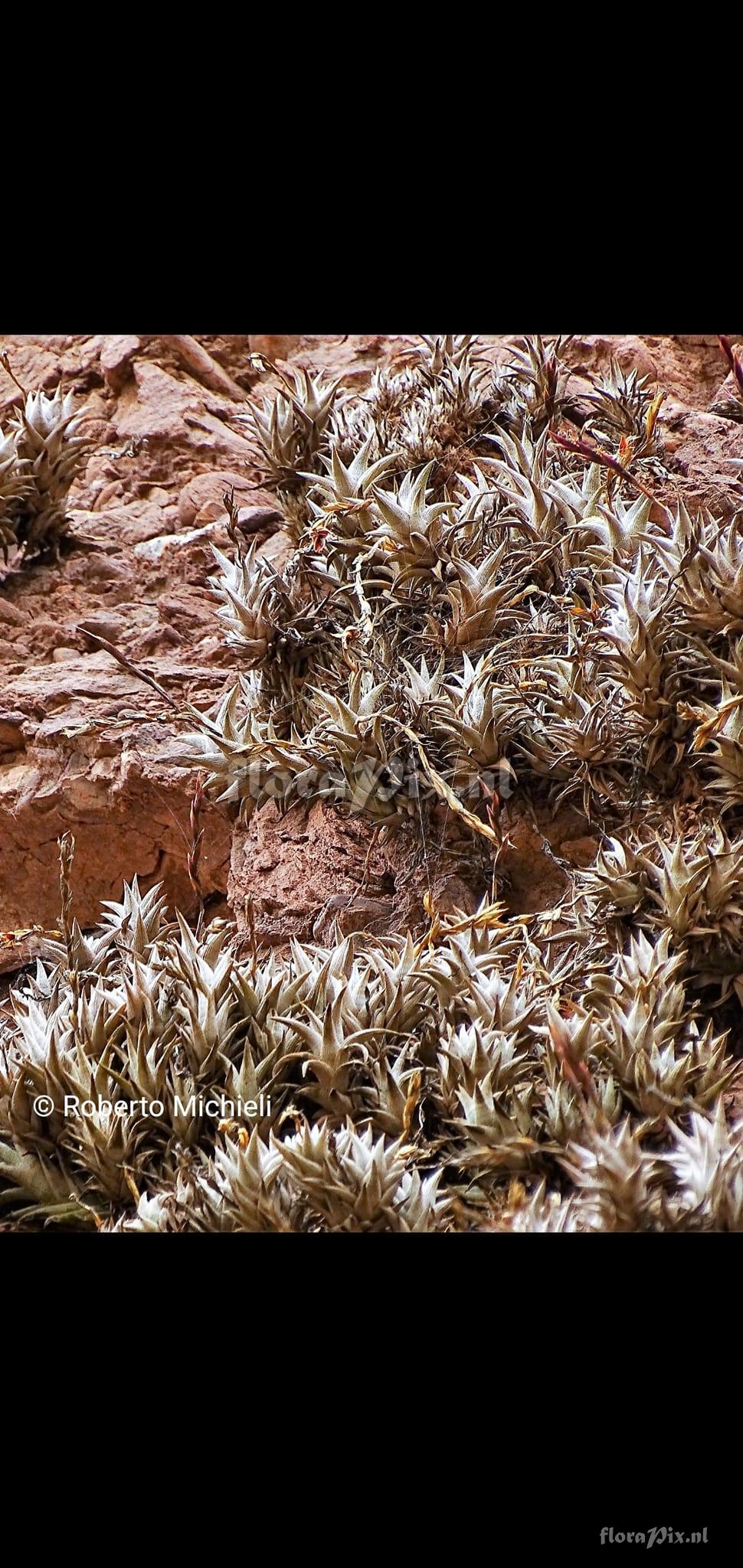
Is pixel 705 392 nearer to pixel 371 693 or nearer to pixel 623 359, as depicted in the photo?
pixel 623 359

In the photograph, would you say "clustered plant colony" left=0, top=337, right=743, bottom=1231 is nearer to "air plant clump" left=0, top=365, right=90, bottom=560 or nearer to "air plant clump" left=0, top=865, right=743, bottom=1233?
"air plant clump" left=0, top=865, right=743, bottom=1233

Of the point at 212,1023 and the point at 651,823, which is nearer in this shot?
the point at 212,1023

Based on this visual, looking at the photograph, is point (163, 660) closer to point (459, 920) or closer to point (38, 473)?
point (38, 473)

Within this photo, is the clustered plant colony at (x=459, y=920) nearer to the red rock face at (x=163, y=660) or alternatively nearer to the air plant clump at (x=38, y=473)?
the red rock face at (x=163, y=660)

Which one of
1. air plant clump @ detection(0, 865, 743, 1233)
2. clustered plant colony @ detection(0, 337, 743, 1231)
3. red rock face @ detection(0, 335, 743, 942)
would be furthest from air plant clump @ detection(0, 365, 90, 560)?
air plant clump @ detection(0, 865, 743, 1233)

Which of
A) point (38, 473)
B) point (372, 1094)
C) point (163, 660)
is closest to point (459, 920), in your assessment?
point (372, 1094)

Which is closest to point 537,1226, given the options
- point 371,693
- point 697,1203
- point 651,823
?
point 697,1203
